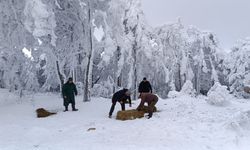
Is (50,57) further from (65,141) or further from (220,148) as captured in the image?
(220,148)

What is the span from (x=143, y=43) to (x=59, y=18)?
45.7ft

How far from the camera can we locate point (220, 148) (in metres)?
10.7

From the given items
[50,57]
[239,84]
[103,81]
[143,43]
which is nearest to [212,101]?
[50,57]

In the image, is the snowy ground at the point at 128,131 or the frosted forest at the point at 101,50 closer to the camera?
the snowy ground at the point at 128,131

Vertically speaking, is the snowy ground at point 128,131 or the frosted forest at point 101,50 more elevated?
the frosted forest at point 101,50

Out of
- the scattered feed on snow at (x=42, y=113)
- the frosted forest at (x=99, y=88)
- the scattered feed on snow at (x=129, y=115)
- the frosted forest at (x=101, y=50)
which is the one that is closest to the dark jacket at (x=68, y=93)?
the frosted forest at (x=99, y=88)

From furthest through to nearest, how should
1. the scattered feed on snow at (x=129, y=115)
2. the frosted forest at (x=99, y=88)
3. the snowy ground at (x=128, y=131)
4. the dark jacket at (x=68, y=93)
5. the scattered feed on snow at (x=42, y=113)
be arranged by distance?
the dark jacket at (x=68, y=93) < the scattered feed on snow at (x=42, y=113) < the scattered feed on snow at (x=129, y=115) < the frosted forest at (x=99, y=88) < the snowy ground at (x=128, y=131)

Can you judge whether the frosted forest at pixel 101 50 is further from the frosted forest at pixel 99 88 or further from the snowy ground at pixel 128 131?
the snowy ground at pixel 128 131

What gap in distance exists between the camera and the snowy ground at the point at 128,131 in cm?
1112

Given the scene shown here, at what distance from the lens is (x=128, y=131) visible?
13.3 meters

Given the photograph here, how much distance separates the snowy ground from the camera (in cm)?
1112

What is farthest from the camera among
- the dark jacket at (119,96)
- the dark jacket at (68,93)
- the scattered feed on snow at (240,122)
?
the dark jacket at (68,93)

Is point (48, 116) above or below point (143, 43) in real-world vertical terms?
below

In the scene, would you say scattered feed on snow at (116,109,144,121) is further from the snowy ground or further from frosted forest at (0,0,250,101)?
frosted forest at (0,0,250,101)
